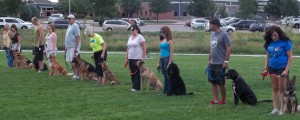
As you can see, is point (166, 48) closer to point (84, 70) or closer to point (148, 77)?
point (148, 77)

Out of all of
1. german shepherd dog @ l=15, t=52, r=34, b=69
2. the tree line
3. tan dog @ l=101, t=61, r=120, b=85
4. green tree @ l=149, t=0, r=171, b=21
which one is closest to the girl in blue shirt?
tan dog @ l=101, t=61, r=120, b=85

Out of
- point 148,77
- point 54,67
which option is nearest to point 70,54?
Result: point 54,67

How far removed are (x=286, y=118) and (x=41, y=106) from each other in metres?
4.51

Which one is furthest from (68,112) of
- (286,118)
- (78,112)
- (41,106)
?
(286,118)

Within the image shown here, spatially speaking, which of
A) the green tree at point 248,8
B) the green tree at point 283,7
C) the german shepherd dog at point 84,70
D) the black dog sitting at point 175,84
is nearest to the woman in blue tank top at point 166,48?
the black dog sitting at point 175,84

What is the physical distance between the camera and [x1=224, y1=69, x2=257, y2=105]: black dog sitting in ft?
29.6

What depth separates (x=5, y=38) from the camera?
17375 mm

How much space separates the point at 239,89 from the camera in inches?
358

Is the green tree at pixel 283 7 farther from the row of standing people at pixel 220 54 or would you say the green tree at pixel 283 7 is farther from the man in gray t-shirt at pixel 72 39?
the row of standing people at pixel 220 54

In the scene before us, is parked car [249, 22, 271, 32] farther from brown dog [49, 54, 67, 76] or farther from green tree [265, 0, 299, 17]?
brown dog [49, 54, 67, 76]

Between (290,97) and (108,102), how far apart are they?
3573mm

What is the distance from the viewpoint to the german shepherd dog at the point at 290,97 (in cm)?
811

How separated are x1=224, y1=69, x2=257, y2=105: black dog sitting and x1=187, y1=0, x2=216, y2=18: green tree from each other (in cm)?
6833

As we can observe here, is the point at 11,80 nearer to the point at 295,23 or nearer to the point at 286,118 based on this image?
the point at 286,118
